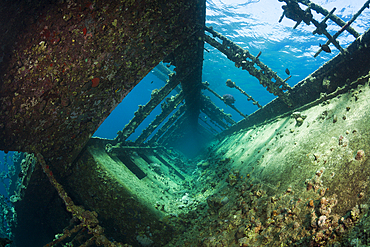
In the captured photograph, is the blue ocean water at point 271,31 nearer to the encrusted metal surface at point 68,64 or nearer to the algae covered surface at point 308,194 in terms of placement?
the encrusted metal surface at point 68,64

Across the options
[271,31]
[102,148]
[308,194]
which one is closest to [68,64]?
[102,148]

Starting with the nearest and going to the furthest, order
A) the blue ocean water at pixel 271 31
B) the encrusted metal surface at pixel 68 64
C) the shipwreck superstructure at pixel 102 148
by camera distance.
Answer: the shipwreck superstructure at pixel 102 148
the encrusted metal surface at pixel 68 64
the blue ocean water at pixel 271 31

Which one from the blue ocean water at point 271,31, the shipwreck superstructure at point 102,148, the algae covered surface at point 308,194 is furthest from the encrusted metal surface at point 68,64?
the blue ocean water at point 271,31

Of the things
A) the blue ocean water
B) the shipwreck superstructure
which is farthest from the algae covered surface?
the blue ocean water

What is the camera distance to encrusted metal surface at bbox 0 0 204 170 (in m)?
1.77

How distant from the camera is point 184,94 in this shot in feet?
20.8

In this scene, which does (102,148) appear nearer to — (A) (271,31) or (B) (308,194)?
(B) (308,194)

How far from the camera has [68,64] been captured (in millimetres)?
1923

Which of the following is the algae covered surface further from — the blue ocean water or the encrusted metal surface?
the blue ocean water

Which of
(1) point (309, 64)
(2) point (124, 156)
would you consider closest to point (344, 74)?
(2) point (124, 156)

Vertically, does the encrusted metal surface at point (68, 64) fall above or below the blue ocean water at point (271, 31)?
below

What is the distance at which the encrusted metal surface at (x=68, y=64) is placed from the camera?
177 cm

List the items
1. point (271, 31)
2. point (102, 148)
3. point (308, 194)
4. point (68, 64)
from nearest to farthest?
point (308, 194) → point (68, 64) → point (102, 148) → point (271, 31)

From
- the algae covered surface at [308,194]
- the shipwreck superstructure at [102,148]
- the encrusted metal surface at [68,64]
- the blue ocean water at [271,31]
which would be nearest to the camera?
the algae covered surface at [308,194]
